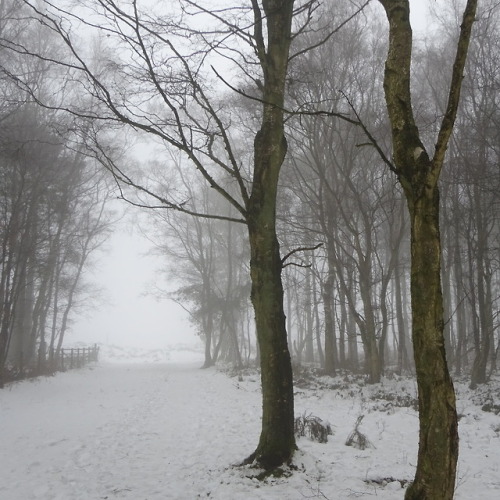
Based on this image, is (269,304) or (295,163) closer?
(269,304)

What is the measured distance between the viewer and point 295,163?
12914 millimetres

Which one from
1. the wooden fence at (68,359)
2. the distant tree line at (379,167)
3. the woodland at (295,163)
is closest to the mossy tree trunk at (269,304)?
the woodland at (295,163)

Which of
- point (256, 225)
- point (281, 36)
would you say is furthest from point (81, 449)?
point (281, 36)

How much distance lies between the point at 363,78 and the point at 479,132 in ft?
12.6

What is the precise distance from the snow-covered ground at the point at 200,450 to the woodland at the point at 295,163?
0.64m

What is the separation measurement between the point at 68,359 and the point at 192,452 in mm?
24537

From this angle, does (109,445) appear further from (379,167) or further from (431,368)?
(379,167)

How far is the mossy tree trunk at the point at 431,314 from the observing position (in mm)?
2217

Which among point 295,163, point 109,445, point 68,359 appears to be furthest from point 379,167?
point 68,359

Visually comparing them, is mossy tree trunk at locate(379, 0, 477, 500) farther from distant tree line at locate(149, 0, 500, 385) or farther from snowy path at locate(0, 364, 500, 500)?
distant tree line at locate(149, 0, 500, 385)

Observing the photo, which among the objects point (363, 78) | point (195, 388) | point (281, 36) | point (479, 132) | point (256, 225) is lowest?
point (195, 388)

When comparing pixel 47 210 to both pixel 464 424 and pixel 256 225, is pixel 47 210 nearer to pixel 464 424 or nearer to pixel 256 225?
pixel 256 225

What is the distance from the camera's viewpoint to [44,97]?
15.6 metres

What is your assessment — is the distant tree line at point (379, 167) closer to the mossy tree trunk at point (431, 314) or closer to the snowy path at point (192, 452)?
the snowy path at point (192, 452)
